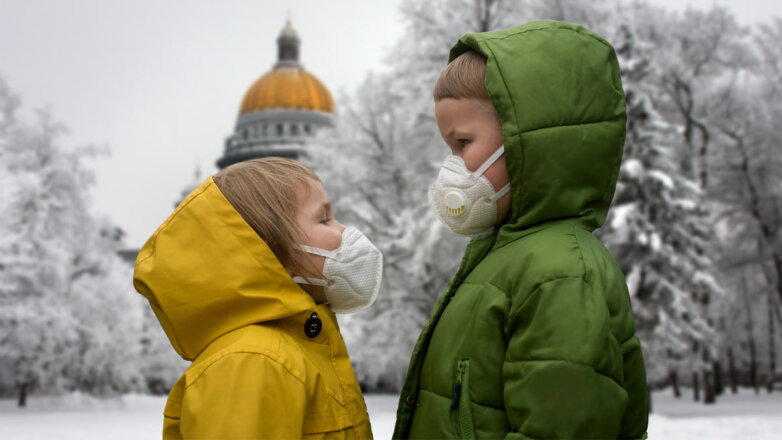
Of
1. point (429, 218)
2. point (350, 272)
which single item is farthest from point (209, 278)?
point (429, 218)

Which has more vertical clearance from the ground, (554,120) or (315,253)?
(554,120)

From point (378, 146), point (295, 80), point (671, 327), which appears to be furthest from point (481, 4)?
point (295, 80)

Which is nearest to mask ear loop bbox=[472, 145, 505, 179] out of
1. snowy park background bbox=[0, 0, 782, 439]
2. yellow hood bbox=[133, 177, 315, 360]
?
yellow hood bbox=[133, 177, 315, 360]

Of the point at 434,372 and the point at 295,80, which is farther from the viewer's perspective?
the point at 295,80

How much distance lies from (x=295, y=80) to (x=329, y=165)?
213ft

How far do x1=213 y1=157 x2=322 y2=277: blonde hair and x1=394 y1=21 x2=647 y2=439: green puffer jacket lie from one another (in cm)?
49

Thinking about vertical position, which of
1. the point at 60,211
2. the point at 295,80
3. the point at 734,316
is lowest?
the point at 734,316

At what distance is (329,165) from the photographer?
72.8 ft

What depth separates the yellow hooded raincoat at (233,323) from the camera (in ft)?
6.90

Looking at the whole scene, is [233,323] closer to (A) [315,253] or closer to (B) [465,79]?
(A) [315,253]

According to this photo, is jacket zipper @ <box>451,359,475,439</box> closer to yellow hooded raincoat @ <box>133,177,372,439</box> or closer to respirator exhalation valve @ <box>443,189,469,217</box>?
yellow hooded raincoat @ <box>133,177,372,439</box>

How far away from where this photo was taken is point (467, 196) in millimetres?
2455

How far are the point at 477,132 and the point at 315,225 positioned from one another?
576 millimetres

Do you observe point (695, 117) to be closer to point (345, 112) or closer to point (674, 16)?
point (674, 16)
